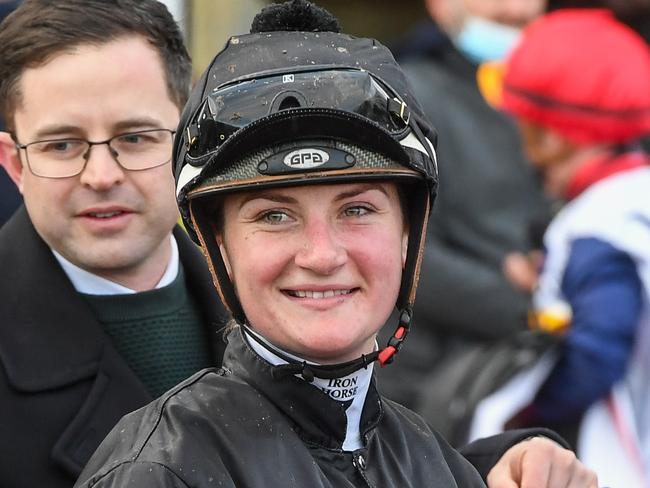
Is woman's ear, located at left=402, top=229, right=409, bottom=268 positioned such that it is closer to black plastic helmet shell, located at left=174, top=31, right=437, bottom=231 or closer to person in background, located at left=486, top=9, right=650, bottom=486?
black plastic helmet shell, located at left=174, top=31, right=437, bottom=231

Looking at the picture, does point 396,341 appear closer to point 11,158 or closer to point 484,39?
point 11,158

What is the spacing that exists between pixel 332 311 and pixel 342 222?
0.17 metres

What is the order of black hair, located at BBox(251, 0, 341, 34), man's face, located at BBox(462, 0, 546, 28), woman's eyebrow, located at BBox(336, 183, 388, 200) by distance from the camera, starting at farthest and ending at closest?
man's face, located at BBox(462, 0, 546, 28), black hair, located at BBox(251, 0, 341, 34), woman's eyebrow, located at BBox(336, 183, 388, 200)

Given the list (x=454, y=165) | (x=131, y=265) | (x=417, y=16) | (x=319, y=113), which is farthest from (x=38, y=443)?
(x=417, y=16)

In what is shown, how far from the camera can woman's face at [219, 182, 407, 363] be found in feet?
9.20

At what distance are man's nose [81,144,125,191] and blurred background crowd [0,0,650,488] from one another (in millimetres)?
1011

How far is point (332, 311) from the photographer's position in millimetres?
2834

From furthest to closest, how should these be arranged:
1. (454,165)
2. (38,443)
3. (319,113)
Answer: (454,165), (38,443), (319,113)

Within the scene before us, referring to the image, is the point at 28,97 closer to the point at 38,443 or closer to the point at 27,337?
the point at 27,337

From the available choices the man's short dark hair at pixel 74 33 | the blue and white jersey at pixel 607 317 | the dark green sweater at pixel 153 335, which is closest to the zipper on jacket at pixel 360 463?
the dark green sweater at pixel 153 335

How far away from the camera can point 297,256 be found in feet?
9.18

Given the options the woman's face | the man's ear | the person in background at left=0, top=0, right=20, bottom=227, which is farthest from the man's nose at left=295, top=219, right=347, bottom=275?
the person in background at left=0, top=0, right=20, bottom=227

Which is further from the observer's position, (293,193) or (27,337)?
(27,337)

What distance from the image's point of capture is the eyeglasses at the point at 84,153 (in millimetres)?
3553
